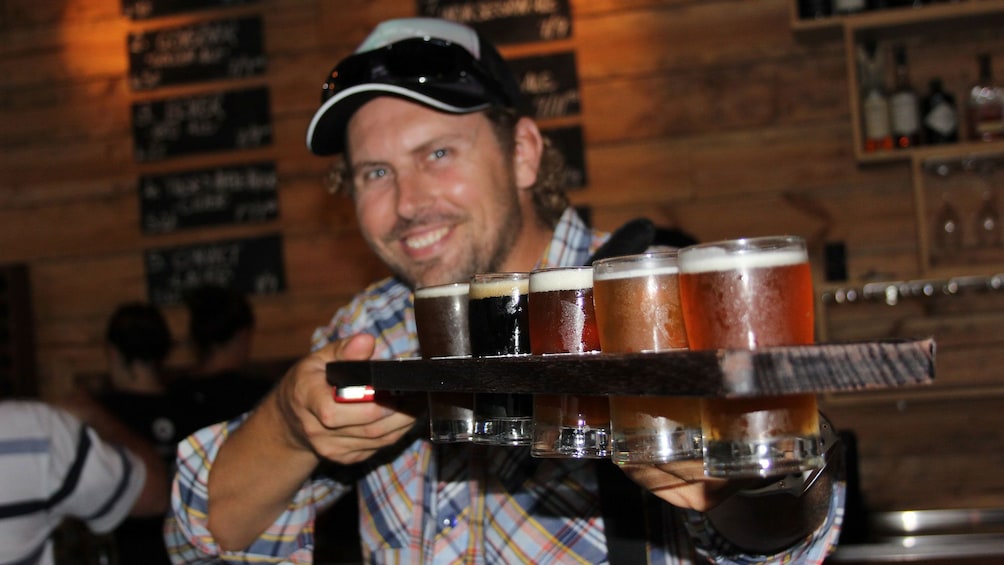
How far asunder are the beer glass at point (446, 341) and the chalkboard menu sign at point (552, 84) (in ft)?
8.74

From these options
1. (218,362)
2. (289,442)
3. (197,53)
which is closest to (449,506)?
(289,442)

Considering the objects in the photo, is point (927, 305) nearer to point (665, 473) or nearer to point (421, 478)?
point (421, 478)

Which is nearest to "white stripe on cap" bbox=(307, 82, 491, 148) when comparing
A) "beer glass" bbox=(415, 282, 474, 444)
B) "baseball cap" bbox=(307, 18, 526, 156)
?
"baseball cap" bbox=(307, 18, 526, 156)

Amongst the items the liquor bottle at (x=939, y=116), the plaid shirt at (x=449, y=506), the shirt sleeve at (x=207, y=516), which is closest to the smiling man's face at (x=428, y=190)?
the plaid shirt at (x=449, y=506)

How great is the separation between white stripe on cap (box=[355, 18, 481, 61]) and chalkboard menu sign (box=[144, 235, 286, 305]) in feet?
8.49

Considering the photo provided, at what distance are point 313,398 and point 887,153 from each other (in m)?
2.67

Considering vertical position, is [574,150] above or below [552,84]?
below

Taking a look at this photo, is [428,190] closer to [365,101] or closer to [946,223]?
[365,101]

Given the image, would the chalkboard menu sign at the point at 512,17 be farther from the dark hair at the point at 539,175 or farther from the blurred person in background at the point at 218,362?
the dark hair at the point at 539,175

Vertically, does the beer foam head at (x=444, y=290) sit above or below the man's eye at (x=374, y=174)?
below

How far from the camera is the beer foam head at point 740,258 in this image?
34.5 inches

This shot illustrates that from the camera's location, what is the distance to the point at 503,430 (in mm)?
1145

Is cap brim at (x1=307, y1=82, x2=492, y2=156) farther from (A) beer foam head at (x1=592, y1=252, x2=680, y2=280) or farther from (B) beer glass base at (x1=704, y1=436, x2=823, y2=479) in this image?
(B) beer glass base at (x1=704, y1=436, x2=823, y2=479)

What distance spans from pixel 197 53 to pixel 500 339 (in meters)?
3.55
